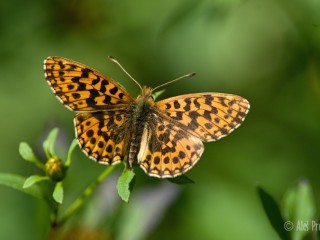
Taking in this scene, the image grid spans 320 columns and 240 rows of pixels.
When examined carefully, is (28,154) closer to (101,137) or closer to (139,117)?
(101,137)

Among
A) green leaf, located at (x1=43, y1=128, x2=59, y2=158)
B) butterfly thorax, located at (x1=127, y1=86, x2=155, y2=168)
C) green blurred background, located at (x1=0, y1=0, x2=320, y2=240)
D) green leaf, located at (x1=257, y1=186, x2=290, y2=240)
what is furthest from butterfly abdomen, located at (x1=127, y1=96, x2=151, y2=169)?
green blurred background, located at (x1=0, y1=0, x2=320, y2=240)

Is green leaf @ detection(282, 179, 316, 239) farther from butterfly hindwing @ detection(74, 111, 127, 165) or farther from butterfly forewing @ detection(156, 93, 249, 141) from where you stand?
butterfly hindwing @ detection(74, 111, 127, 165)

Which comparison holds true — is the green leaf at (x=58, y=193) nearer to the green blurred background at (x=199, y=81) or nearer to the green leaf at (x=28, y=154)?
the green leaf at (x=28, y=154)

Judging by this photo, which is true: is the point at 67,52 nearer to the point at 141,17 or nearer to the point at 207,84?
the point at 141,17

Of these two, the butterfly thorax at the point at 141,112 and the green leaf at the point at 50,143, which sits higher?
the butterfly thorax at the point at 141,112

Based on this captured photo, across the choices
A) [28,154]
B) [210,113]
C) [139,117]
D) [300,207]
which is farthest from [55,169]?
[300,207]

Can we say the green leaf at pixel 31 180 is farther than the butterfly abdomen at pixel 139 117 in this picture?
No

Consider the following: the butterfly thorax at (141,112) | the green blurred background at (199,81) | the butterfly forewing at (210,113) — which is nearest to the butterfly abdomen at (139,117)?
the butterfly thorax at (141,112)

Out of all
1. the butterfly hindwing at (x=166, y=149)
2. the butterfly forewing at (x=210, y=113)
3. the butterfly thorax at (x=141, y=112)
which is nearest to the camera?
the butterfly hindwing at (x=166, y=149)
